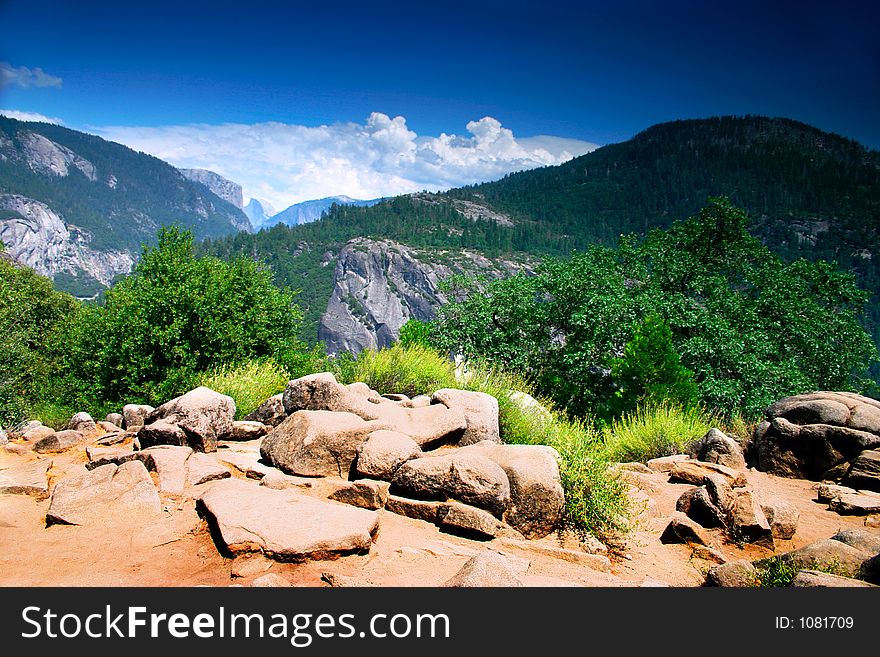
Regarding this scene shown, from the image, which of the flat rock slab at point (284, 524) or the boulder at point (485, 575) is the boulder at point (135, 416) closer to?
the flat rock slab at point (284, 524)

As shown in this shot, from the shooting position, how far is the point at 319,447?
6438mm

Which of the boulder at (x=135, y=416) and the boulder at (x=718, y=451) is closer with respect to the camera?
the boulder at (x=135, y=416)

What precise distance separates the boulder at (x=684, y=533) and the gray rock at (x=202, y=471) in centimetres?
540

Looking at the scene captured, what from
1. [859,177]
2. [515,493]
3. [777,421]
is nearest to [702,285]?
[777,421]

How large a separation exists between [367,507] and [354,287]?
156258mm

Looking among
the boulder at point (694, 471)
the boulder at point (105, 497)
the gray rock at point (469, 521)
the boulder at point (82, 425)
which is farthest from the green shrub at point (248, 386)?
the boulder at point (694, 471)

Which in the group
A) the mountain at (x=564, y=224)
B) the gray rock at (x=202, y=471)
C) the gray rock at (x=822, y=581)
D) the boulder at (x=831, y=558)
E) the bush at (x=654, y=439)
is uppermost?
the mountain at (x=564, y=224)

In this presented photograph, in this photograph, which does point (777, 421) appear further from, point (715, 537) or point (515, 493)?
point (515, 493)

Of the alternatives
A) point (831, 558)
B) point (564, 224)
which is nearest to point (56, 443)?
point (831, 558)

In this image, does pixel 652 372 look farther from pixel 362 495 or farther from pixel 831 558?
pixel 362 495

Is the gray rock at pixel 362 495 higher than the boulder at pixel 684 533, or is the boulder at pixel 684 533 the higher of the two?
the gray rock at pixel 362 495

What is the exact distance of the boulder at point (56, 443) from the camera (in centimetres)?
797

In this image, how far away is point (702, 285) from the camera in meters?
21.4

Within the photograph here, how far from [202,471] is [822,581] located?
6222mm
